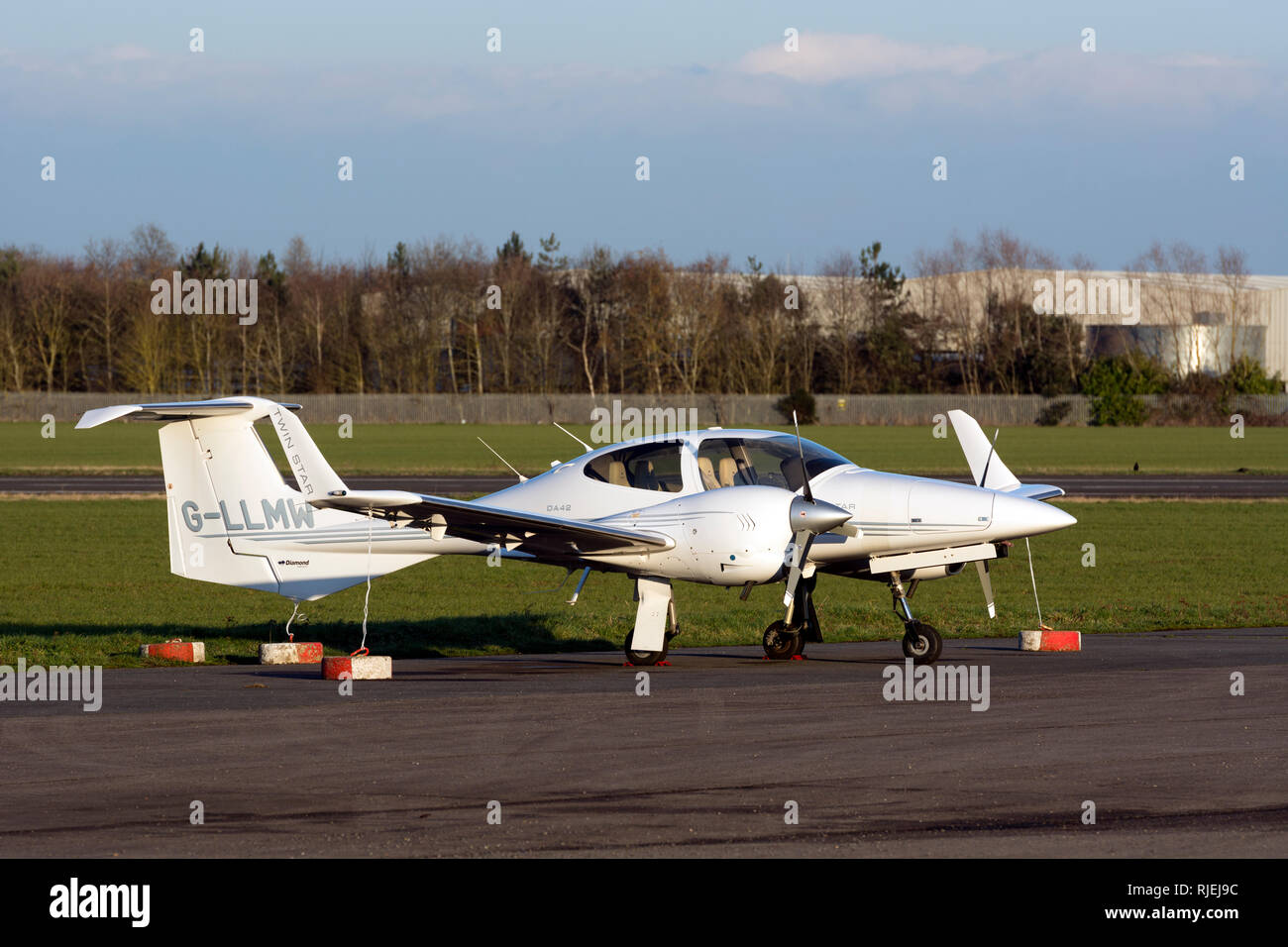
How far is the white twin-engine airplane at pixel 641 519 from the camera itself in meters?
14.0

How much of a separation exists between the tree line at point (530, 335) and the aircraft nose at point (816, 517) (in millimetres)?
86034

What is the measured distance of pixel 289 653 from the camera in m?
15.6

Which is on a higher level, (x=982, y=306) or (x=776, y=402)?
(x=982, y=306)

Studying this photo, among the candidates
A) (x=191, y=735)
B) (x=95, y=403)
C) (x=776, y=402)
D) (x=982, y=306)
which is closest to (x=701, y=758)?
(x=191, y=735)

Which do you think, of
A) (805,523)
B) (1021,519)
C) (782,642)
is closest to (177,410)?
(805,523)

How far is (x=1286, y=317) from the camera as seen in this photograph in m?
108

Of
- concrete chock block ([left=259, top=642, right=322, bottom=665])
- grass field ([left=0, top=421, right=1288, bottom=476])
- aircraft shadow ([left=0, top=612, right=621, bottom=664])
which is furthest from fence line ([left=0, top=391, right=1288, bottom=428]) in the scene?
concrete chock block ([left=259, top=642, right=322, bottom=665])

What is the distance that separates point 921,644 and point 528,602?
8676 mm

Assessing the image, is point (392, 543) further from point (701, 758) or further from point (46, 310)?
point (46, 310)

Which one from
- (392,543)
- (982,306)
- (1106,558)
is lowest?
(1106,558)

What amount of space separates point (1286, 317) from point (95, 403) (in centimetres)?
8744

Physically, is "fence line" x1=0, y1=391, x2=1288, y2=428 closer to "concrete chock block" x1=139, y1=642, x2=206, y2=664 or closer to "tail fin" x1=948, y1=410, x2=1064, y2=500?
"tail fin" x1=948, y1=410, x2=1064, y2=500

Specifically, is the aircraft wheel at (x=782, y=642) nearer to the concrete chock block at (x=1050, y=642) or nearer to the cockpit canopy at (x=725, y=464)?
the cockpit canopy at (x=725, y=464)
